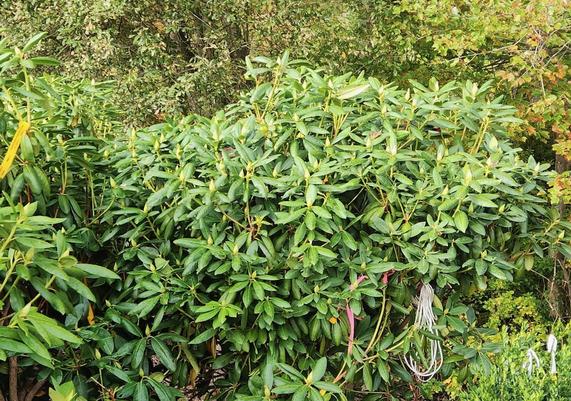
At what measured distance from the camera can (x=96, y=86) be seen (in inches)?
119

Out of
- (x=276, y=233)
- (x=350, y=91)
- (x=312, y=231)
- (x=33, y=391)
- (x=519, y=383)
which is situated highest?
(x=350, y=91)

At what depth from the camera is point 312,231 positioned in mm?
2273

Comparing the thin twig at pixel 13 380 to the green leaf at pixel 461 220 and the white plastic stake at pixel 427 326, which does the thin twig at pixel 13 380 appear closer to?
the white plastic stake at pixel 427 326

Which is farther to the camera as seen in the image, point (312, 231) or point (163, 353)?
point (163, 353)

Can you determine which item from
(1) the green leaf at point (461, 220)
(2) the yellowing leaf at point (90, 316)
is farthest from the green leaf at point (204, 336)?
Answer: (1) the green leaf at point (461, 220)

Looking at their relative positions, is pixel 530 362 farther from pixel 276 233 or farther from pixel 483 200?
pixel 276 233

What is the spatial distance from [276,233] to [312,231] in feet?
0.78

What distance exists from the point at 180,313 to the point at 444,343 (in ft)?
3.68

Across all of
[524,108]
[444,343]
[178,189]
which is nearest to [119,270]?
[178,189]

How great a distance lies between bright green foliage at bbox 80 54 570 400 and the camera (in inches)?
91.9

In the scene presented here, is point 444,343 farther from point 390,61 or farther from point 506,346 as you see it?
point 390,61

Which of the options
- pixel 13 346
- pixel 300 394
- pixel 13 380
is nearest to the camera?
pixel 13 346

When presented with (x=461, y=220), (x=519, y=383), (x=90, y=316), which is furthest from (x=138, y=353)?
(x=519, y=383)

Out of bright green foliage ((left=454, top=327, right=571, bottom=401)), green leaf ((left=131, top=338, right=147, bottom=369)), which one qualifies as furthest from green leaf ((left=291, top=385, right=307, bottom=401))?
bright green foliage ((left=454, top=327, right=571, bottom=401))
